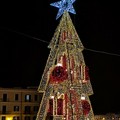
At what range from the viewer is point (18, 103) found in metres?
49.1

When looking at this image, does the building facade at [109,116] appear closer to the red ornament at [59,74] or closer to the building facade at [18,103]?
the building facade at [18,103]

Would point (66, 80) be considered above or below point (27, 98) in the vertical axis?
below

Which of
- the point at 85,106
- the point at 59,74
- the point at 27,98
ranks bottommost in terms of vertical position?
the point at 85,106

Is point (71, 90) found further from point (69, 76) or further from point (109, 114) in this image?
point (109, 114)

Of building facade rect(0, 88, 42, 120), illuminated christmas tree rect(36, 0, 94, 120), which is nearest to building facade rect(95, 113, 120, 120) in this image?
building facade rect(0, 88, 42, 120)

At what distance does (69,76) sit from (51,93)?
5.70ft

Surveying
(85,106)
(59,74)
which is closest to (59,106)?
(59,74)

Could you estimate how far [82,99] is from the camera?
18.6 meters

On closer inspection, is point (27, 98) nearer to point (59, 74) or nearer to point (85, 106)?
point (85, 106)

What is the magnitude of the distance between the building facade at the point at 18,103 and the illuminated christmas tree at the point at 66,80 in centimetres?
3001

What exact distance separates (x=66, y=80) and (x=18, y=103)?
3293cm

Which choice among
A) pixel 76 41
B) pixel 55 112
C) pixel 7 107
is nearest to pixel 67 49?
pixel 76 41

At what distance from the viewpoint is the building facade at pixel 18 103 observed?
157 feet

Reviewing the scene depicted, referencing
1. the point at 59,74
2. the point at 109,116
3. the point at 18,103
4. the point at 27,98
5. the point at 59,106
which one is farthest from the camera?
the point at 27,98
